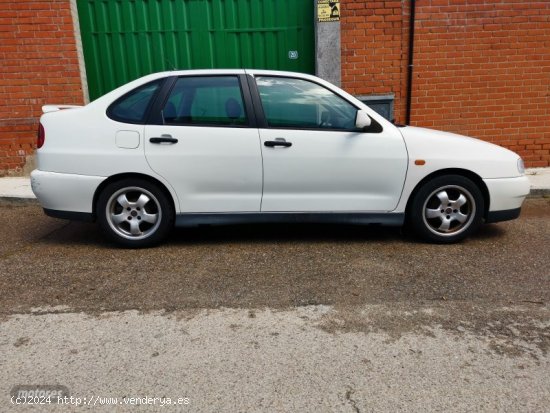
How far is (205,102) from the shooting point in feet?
13.8

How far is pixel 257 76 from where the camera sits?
170 inches

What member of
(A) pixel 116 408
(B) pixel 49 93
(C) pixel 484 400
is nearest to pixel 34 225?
(B) pixel 49 93

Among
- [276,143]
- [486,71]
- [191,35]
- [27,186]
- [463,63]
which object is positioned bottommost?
[27,186]

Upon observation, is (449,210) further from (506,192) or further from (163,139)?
(163,139)

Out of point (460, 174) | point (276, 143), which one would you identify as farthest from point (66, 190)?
point (460, 174)

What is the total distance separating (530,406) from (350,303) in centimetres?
127

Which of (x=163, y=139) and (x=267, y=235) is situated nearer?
(x=163, y=139)

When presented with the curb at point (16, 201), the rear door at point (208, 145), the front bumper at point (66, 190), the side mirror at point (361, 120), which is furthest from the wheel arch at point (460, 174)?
the curb at point (16, 201)

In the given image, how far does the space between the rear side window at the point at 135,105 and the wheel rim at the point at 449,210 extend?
8.76 feet

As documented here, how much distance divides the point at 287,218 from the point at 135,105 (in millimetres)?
1709

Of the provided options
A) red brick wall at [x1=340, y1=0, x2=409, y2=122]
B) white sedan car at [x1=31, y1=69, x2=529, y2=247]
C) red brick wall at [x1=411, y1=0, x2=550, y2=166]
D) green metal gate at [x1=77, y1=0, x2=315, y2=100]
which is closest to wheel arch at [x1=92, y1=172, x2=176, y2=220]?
white sedan car at [x1=31, y1=69, x2=529, y2=247]

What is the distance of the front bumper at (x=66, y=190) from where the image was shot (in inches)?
162

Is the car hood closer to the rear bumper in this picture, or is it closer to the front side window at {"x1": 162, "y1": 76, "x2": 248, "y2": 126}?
the rear bumper

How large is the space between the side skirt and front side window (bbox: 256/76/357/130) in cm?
80
